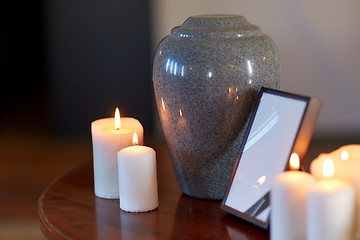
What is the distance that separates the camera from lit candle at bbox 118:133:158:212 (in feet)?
3.10

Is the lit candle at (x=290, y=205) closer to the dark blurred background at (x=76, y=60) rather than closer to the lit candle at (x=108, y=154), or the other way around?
the lit candle at (x=108, y=154)

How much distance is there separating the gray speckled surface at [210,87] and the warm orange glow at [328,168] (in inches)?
8.6

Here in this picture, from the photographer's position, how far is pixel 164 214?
3.13ft

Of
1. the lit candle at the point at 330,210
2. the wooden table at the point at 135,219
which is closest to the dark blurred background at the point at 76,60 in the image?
the wooden table at the point at 135,219

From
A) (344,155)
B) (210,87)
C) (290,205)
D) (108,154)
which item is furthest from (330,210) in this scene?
(108,154)

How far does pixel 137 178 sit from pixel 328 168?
0.32 m

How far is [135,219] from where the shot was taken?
0.93 meters

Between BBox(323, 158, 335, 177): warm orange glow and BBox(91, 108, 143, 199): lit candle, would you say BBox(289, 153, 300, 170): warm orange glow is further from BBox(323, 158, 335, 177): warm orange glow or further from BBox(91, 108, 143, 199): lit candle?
BBox(91, 108, 143, 199): lit candle

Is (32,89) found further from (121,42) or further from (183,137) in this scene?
(183,137)

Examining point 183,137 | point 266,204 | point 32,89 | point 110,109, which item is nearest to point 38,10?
point 32,89

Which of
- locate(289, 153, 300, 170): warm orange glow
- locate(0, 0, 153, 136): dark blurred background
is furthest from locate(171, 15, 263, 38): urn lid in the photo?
locate(0, 0, 153, 136): dark blurred background

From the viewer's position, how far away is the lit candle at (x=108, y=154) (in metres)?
1.02

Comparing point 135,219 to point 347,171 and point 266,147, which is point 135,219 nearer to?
point 266,147

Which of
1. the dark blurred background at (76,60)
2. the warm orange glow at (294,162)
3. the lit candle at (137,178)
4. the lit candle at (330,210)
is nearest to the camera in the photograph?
the lit candle at (330,210)
